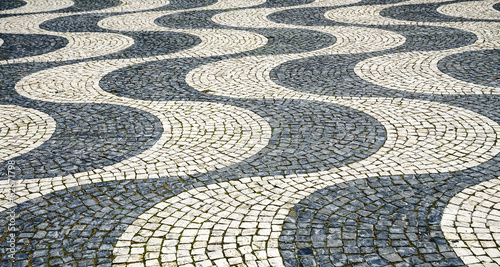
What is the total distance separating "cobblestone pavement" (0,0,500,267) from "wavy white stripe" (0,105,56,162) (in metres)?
0.03

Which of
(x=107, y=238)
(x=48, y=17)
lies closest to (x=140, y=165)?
(x=107, y=238)

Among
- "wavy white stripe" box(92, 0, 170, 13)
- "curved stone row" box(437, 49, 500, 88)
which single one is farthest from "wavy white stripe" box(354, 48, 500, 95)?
"wavy white stripe" box(92, 0, 170, 13)

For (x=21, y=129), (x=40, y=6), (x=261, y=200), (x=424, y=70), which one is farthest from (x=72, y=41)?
(x=261, y=200)

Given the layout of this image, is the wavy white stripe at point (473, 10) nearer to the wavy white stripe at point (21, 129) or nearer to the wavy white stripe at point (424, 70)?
the wavy white stripe at point (424, 70)

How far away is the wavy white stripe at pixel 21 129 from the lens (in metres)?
7.29

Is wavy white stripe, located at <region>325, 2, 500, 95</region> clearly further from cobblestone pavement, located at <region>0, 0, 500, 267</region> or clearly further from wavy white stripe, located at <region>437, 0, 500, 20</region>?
wavy white stripe, located at <region>437, 0, 500, 20</region>

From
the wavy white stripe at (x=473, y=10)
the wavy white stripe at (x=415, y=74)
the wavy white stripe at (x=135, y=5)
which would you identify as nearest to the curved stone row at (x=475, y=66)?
the wavy white stripe at (x=415, y=74)

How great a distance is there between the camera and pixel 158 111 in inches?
338

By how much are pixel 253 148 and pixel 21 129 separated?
3649mm

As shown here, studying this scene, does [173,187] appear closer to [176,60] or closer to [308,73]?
[308,73]

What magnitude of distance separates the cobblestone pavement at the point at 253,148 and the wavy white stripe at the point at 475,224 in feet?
0.06

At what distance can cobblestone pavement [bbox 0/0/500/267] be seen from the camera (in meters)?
5.05

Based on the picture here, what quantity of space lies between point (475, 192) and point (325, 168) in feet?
5.69

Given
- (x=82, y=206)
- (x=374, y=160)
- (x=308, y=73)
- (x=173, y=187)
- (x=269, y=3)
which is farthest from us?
(x=269, y=3)
